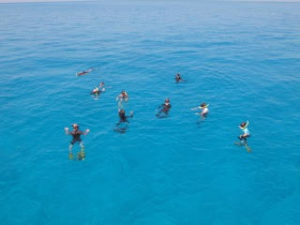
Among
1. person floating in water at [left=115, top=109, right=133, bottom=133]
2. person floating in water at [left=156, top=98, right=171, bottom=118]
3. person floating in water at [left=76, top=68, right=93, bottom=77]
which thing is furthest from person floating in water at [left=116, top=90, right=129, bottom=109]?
person floating in water at [left=76, top=68, right=93, bottom=77]

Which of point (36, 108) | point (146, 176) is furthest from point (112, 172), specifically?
point (36, 108)

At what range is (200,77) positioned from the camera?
3538 cm

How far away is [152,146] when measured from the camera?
21.3 meters

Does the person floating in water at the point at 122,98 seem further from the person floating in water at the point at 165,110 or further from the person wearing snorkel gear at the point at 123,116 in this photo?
the person floating in water at the point at 165,110

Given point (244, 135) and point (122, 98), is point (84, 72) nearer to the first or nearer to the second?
point (122, 98)

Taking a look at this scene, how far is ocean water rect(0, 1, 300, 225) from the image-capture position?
52.1 feet

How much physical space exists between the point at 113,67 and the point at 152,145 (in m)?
22.4

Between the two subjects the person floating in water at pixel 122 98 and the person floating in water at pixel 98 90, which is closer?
the person floating in water at pixel 122 98

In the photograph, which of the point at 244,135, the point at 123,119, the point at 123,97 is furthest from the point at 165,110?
the point at 244,135

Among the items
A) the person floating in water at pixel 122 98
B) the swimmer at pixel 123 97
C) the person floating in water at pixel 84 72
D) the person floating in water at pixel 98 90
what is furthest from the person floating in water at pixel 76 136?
the person floating in water at pixel 84 72

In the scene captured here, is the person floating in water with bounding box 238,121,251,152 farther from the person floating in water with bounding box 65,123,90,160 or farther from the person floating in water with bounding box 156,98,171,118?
the person floating in water with bounding box 65,123,90,160

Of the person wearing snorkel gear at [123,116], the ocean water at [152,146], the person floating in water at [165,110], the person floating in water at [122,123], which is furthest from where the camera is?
the person floating in water at [165,110]

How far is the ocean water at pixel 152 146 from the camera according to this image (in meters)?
15.9

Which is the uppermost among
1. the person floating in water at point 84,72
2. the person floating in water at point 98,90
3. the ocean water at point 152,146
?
the person floating in water at point 84,72
